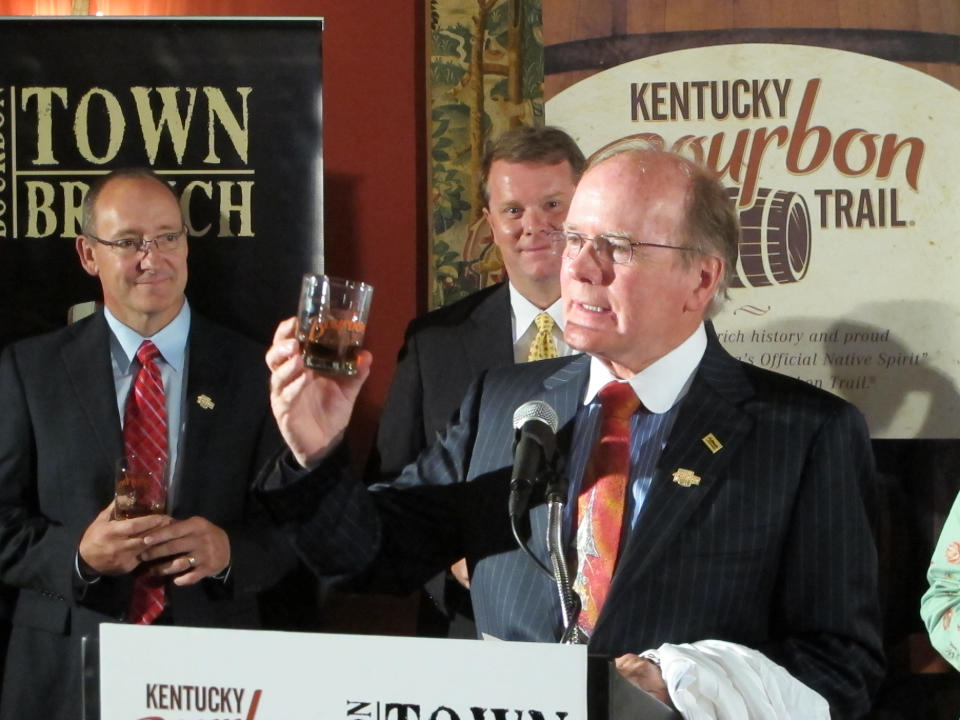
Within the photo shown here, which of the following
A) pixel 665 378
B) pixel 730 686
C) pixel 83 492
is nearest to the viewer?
pixel 730 686

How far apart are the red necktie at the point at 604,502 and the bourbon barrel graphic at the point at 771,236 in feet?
4.77

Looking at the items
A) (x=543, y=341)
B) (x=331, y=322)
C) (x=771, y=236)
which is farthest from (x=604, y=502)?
(x=771, y=236)

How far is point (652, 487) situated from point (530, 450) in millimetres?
304

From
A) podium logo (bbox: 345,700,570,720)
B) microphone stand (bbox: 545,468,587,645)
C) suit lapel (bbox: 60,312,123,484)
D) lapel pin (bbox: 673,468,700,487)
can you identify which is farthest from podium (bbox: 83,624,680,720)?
suit lapel (bbox: 60,312,123,484)

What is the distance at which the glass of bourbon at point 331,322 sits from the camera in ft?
6.61

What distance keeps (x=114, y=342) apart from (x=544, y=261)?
3.66 ft

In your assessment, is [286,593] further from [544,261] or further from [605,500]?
[605,500]

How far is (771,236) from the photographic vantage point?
350 centimetres

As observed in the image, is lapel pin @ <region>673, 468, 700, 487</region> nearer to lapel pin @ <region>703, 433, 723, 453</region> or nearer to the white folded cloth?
lapel pin @ <region>703, 433, 723, 453</region>

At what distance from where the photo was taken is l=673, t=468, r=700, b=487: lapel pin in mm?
2027

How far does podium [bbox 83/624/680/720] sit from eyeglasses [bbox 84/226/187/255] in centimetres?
173

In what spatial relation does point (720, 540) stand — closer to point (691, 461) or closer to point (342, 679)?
point (691, 461)

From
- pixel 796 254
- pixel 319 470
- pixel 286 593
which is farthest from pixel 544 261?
→ pixel 319 470

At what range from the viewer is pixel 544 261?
10.5 ft
